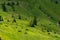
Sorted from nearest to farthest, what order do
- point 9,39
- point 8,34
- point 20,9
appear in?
point 9,39
point 8,34
point 20,9

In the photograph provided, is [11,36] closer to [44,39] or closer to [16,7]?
[44,39]

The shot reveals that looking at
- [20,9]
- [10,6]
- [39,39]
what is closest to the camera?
[39,39]

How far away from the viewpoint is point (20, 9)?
198 meters

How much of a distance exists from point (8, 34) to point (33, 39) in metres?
7.85

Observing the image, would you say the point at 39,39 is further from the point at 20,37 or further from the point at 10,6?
the point at 10,6

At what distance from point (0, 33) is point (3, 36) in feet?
6.37

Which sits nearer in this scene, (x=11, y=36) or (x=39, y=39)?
(x=11, y=36)

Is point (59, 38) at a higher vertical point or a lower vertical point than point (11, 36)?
lower

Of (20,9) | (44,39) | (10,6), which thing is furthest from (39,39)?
(20,9)

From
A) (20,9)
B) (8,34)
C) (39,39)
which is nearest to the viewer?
(8,34)

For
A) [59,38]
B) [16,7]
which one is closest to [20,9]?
[16,7]

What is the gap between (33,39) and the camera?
63.2 m

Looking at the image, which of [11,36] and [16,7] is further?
[16,7]

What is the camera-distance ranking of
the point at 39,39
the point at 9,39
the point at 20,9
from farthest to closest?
the point at 20,9, the point at 39,39, the point at 9,39
